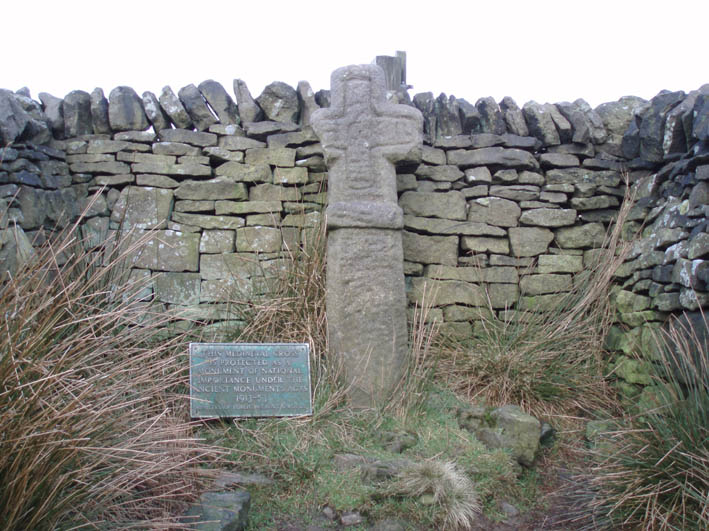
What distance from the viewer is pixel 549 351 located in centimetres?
422

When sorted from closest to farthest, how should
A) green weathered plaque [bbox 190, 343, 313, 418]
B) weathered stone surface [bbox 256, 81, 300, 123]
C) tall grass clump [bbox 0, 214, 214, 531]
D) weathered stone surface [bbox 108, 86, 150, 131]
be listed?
tall grass clump [bbox 0, 214, 214, 531] → green weathered plaque [bbox 190, 343, 313, 418] → weathered stone surface [bbox 108, 86, 150, 131] → weathered stone surface [bbox 256, 81, 300, 123]

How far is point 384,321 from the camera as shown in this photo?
13.2ft

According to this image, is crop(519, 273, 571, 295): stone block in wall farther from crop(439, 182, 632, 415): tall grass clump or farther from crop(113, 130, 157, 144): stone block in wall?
crop(113, 130, 157, 144): stone block in wall

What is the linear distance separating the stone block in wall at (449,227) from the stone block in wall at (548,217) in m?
0.25

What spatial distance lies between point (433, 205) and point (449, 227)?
220mm

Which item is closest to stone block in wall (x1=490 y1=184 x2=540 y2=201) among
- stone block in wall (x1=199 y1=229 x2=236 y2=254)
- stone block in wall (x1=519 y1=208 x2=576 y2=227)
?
stone block in wall (x1=519 y1=208 x2=576 y2=227)

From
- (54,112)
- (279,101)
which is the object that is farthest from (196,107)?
(54,112)

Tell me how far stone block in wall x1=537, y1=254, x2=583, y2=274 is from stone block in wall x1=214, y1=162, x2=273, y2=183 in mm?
2280

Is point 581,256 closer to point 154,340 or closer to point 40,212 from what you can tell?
point 154,340

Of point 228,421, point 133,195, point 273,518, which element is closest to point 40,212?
point 133,195

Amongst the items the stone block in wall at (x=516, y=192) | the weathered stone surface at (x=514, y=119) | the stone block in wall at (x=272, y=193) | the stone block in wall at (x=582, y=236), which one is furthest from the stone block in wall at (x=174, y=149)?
the stone block in wall at (x=582, y=236)

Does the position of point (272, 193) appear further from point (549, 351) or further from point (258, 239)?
point (549, 351)

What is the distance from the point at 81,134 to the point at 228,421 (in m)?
2.74

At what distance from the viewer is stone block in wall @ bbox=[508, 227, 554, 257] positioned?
15.7 ft
